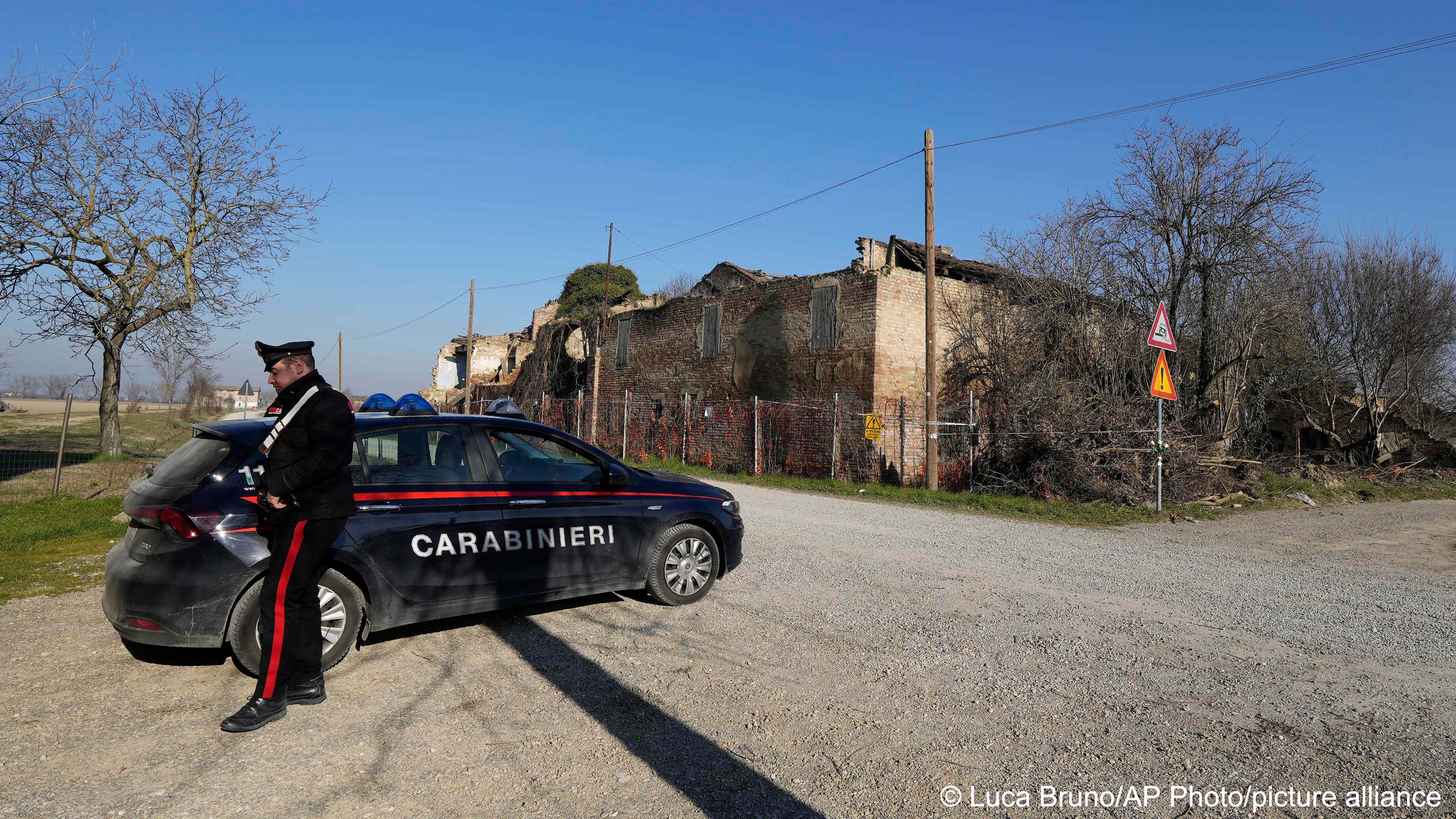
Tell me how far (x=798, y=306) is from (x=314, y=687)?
731 inches

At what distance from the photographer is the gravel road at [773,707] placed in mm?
3248

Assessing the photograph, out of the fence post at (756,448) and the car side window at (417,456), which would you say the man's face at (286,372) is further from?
the fence post at (756,448)

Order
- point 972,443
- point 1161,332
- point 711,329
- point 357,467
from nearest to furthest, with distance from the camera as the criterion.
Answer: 1. point 357,467
2. point 1161,332
3. point 972,443
4. point 711,329

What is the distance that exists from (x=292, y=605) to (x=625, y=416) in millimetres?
23418

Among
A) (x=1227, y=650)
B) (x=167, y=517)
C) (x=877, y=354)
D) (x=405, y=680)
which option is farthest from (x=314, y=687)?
(x=877, y=354)

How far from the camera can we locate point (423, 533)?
480 cm

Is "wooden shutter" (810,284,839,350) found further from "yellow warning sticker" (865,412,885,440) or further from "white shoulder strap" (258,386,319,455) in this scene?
"white shoulder strap" (258,386,319,455)

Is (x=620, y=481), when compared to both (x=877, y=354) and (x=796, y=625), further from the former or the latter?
(x=877, y=354)

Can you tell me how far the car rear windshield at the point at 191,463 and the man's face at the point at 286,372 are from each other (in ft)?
2.19

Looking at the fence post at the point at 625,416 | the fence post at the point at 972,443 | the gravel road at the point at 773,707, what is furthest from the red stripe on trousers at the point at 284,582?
the fence post at the point at 625,416

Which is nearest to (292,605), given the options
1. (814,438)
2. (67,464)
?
(814,438)

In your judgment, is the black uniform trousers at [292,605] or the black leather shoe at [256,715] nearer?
the black leather shoe at [256,715]

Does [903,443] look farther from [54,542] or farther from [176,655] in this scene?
[176,655]

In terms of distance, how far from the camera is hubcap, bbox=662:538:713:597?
6.02 m
